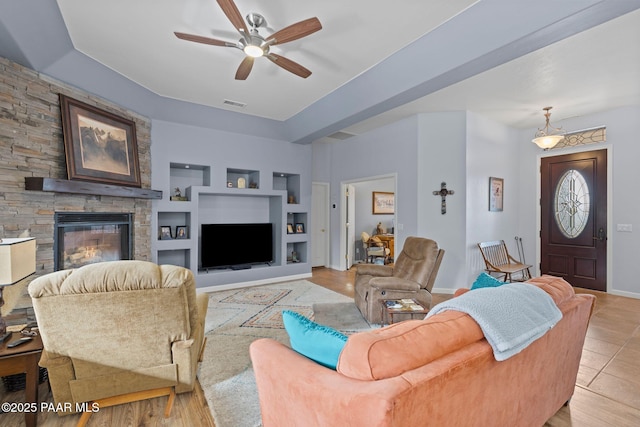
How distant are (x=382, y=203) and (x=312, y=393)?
7.56 metres

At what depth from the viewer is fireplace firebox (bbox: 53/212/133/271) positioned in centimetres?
317

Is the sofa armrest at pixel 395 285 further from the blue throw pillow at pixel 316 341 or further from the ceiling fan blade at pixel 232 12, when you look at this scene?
the ceiling fan blade at pixel 232 12

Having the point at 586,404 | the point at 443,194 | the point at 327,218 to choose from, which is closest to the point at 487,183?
the point at 443,194

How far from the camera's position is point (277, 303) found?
165 inches

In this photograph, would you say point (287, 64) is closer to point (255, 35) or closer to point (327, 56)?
point (255, 35)

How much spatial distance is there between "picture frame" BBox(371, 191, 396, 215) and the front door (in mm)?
3485

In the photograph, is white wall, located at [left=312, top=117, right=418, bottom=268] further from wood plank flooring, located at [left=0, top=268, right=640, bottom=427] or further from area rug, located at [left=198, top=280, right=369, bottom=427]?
wood plank flooring, located at [left=0, top=268, right=640, bottom=427]

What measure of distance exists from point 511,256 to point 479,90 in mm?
3339

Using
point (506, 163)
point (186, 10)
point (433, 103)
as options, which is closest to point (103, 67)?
point (186, 10)

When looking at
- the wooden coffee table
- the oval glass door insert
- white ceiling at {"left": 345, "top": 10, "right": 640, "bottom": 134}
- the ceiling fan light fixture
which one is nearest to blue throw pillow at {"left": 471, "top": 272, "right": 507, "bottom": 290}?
the wooden coffee table

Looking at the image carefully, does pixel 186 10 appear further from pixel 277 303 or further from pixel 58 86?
pixel 277 303

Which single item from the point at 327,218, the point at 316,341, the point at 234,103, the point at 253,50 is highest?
the point at 234,103

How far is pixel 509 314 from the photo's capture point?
1.30 metres

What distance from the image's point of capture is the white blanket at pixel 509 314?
3.90ft
